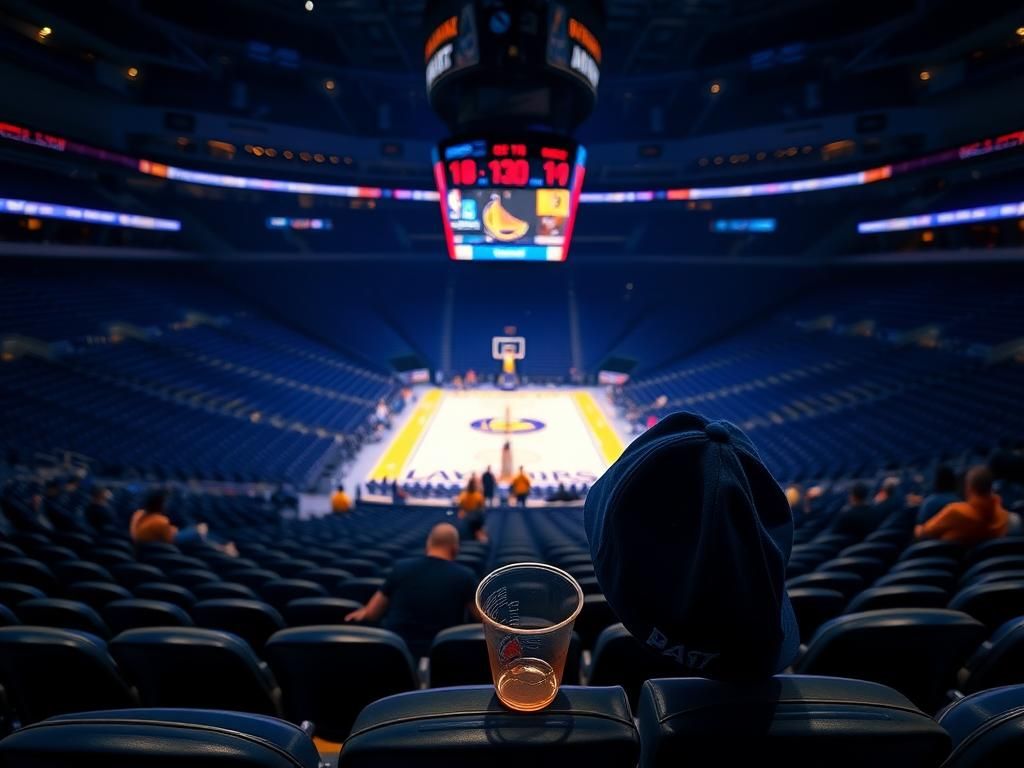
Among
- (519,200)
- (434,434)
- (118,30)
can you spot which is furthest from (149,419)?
(118,30)

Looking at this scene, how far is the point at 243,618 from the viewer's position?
381 centimetres

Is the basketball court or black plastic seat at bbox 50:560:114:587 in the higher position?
black plastic seat at bbox 50:560:114:587

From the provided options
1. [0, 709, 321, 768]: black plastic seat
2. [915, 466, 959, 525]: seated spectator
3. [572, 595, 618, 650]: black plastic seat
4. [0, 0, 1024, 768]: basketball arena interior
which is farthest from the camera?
[915, 466, 959, 525]: seated spectator

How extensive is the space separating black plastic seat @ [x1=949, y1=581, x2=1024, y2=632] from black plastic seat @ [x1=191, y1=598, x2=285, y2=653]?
403 cm

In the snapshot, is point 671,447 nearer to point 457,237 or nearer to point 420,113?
point 457,237

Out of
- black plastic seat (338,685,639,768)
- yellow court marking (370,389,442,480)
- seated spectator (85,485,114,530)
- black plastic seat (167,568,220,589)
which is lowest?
yellow court marking (370,389,442,480)

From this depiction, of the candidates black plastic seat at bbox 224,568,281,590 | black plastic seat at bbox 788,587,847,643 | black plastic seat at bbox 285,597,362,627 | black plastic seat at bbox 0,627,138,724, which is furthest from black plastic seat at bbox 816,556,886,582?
black plastic seat at bbox 0,627,138,724

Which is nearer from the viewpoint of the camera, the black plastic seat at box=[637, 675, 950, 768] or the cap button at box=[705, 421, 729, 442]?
the black plastic seat at box=[637, 675, 950, 768]

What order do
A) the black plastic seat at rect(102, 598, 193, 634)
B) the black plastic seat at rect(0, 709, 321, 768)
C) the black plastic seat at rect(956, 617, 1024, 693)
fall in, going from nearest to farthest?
the black plastic seat at rect(0, 709, 321, 768) → the black plastic seat at rect(956, 617, 1024, 693) → the black plastic seat at rect(102, 598, 193, 634)

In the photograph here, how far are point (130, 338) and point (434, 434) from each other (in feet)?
43.3

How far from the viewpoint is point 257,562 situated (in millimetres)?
6645

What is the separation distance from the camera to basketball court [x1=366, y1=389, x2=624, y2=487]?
20766 millimetres

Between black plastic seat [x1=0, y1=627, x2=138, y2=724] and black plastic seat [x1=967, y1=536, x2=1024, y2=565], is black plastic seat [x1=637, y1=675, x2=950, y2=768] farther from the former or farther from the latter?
black plastic seat [x1=967, y1=536, x2=1024, y2=565]

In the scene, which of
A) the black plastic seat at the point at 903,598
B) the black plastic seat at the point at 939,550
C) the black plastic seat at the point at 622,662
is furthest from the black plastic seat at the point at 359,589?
the black plastic seat at the point at 939,550
